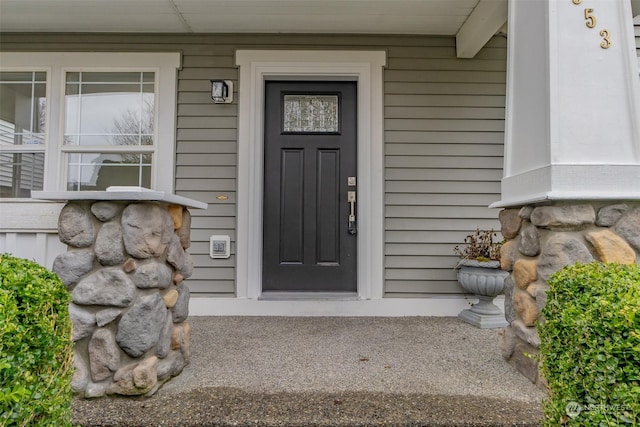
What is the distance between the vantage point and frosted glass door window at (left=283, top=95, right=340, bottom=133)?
3.23 meters

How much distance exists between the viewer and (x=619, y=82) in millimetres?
1659

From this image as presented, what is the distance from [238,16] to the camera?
288 centimetres

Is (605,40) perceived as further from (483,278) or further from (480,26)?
(483,278)

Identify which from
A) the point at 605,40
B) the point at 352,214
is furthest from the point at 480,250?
the point at 605,40

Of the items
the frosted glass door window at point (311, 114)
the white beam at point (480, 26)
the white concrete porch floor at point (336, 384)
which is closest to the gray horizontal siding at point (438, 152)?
the white beam at point (480, 26)

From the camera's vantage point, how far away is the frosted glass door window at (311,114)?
10.6ft

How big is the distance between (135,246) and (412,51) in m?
2.81

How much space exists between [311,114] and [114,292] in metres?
2.28

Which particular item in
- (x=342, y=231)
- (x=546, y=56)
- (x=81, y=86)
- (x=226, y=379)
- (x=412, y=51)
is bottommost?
(x=226, y=379)

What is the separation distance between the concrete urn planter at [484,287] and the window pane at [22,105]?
3.94 metres

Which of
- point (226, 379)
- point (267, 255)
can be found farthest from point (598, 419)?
point (267, 255)

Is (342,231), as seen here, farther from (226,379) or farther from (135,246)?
(135,246)

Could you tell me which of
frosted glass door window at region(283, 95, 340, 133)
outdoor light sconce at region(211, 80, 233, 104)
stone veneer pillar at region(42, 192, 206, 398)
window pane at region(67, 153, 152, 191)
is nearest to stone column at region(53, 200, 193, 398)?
stone veneer pillar at region(42, 192, 206, 398)

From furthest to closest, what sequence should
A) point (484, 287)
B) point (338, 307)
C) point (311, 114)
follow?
1. point (311, 114)
2. point (338, 307)
3. point (484, 287)
